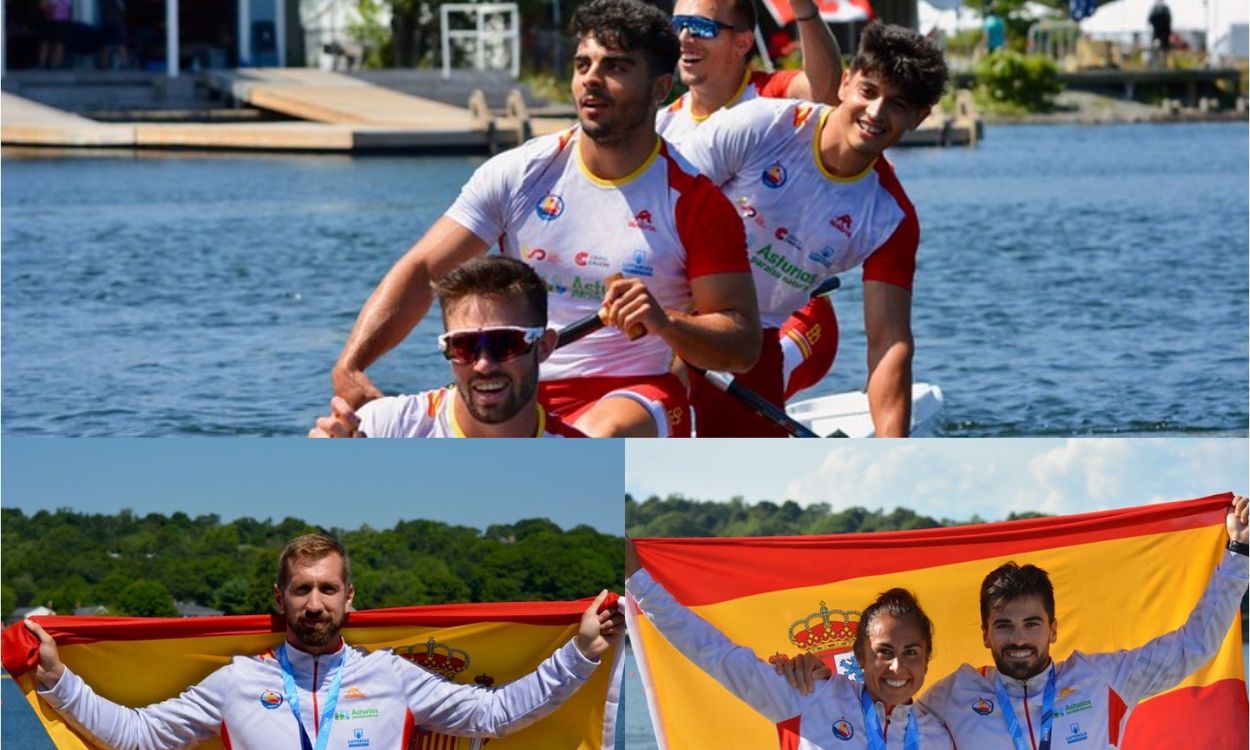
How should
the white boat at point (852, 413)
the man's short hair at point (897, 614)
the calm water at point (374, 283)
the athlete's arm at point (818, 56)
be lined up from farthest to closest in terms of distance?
the calm water at point (374, 283) → the white boat at point (852, 413) → the athlete's arm at point (818, 56) → the man's short hair at point (897, 614)

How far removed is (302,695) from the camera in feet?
13.6

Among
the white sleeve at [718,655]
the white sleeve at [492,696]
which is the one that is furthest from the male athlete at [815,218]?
the white sleeve at [492,696]

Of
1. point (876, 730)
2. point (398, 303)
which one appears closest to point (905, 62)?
point (398, 303)

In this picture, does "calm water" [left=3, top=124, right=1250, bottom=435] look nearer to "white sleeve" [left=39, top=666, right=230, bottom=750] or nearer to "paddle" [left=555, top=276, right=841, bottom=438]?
"paddle" [left=555, top=276, right=841, bottom=438]

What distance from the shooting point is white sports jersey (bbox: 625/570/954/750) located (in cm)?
417

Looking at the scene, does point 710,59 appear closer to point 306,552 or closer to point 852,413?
point 852,413

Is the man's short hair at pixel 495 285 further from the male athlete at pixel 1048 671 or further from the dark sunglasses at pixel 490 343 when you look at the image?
the male athlete at pixel 1048 671

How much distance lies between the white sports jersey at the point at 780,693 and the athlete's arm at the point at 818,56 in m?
3.47

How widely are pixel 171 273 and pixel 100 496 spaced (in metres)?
13.9

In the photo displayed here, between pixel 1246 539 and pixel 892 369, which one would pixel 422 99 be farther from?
pixel 1246 539

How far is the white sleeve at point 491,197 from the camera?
18.6ft

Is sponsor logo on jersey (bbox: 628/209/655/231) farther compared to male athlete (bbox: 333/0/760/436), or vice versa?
sponsor logo on jersey (bbox: 628/209/655/231)

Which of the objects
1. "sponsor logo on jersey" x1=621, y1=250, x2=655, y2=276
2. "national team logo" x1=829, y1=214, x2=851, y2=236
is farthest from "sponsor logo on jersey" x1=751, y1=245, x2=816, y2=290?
"sponsor logo on jersey" x1=621, y1=250, x2=655, y2=276

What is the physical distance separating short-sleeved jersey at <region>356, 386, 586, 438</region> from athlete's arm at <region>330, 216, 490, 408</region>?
0.18 metres
